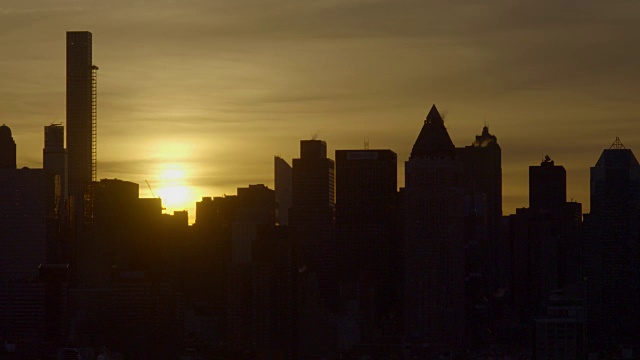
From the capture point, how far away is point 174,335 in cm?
19212

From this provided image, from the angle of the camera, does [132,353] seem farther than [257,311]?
No

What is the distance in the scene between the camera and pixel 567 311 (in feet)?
646

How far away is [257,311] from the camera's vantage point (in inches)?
7849

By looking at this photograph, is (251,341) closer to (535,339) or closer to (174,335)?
(174,335)

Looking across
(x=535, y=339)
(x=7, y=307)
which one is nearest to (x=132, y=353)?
(x=7, y=307)

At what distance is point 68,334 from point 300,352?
27.6m

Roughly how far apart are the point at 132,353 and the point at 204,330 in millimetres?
13125

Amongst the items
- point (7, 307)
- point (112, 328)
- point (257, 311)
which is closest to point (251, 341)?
point (257, 311)

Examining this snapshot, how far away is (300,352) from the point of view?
19800 centimetres

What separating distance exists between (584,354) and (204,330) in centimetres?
4475

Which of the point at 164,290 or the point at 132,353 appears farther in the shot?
Result: the point at 164,290

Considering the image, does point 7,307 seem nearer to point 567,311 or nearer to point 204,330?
point 204,330

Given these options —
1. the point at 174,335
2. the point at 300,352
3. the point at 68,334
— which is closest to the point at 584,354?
the point at 300,352

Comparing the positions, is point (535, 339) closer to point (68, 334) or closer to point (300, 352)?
point (300, 352)
